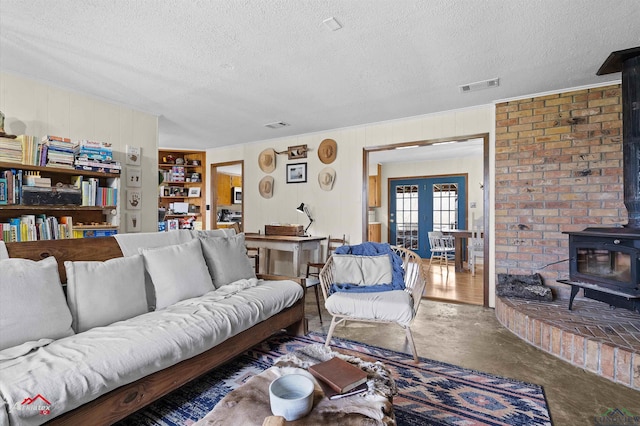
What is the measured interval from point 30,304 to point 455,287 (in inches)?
181

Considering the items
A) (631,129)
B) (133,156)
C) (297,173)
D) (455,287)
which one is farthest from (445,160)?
(133,156)

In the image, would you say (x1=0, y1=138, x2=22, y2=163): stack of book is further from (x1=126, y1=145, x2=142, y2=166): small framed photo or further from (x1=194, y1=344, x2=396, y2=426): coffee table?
(x1=194, y1=344, x2=396, y2=426): coffee table

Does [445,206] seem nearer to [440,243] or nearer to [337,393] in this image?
[440,243]

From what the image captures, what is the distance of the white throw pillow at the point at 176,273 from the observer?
215 centimetres

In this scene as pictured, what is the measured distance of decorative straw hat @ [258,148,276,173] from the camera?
Result: 5316 mm

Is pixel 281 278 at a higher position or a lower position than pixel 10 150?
lower

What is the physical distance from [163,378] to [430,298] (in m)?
3.33

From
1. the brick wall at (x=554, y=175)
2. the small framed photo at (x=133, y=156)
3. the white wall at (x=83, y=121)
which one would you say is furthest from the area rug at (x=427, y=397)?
the small framed photo at (x=133, y=156)

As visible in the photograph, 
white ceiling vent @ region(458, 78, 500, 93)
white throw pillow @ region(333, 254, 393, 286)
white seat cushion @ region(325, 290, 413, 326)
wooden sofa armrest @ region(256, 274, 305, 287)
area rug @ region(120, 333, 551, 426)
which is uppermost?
white ceiling vent @ region(458, 78, 500, 93)

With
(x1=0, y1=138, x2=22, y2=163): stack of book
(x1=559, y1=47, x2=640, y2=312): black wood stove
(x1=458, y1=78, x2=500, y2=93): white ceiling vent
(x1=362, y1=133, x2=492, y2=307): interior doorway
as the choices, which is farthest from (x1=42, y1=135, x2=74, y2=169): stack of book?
(x1=559, y1=47, x2=640, y2=312): black wood stove

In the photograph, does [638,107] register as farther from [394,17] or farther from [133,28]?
[133,28]

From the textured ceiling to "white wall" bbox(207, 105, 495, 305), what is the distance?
1.03 ft

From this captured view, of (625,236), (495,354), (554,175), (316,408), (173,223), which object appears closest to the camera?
(316,408)

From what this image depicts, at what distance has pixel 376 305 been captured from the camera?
2398 mm
